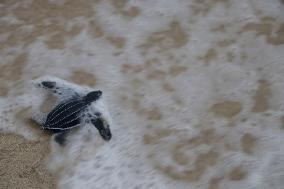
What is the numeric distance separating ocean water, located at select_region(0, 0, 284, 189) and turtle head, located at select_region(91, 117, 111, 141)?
2 centimetres

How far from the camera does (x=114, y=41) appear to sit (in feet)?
6.59

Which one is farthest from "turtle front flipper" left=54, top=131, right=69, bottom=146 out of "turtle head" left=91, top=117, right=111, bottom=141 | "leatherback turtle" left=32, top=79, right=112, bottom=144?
"turtle head" left=91, top=117, right=111, bottom=141

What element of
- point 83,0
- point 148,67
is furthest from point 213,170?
point 83,0

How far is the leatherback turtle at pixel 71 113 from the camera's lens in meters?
1.66

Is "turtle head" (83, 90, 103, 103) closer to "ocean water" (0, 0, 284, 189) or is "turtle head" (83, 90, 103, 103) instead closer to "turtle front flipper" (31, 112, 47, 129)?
"ocean water" (0, 0, 284, 189)

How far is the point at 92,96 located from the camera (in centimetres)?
175

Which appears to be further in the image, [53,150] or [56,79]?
[56,79]

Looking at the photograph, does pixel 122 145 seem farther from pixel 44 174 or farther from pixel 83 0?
pixel 83 0

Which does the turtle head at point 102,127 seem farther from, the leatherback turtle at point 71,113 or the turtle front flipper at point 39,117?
the turtle front flipper at point 39,117

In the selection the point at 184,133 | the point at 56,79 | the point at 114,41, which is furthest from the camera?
the point at 114,41

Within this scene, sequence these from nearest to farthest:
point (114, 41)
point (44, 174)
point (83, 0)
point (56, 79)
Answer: point (44, 174) → point (56, 79) → point (114, 41) → point (83, 0)

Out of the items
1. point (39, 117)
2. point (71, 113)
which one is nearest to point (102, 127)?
point (71, 113)

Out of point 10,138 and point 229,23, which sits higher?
point 229,23

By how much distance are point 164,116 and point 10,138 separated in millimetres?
559
